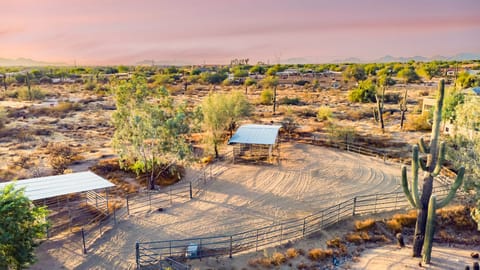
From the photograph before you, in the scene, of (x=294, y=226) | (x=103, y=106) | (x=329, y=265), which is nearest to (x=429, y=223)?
(x=329, y=265)

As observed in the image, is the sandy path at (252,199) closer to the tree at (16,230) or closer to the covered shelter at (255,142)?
the covered shelter at (255,142)

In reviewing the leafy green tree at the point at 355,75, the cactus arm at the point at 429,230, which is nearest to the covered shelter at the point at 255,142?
the cactus arm at the point at 429,230

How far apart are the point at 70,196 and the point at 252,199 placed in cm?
950

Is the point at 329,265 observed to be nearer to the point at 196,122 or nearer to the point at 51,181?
the point at 196,122

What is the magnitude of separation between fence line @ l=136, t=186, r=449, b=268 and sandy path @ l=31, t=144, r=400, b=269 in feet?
1.82

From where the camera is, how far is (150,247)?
13.8m

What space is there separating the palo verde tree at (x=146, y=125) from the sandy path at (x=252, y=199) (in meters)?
3.03

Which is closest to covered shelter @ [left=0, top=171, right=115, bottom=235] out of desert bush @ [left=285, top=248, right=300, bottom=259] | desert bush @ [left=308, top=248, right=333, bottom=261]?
desert bush @ [left=285, top=248, right=300, bottom=259]

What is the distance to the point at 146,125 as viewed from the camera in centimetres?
1844

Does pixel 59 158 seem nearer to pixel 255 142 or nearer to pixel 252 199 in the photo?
pixel 255 142

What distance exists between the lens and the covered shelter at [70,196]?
14834mm

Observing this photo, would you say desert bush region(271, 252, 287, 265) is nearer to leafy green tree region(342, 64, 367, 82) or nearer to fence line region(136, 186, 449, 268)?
fence line region(136, 186, 449, 268)

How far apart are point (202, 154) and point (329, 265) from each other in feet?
47.0

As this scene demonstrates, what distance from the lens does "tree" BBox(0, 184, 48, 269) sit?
9688 millimetres
